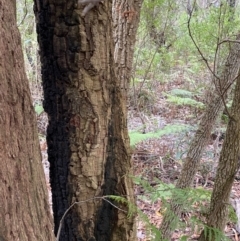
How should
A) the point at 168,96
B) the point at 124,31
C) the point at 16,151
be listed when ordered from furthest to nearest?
the point at 168,96 → the point at 124,31 → the point at 16,151

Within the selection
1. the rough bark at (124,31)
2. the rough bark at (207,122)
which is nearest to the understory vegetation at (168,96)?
the rough bark at (207,122)

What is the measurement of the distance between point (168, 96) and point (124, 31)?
295 centimetres

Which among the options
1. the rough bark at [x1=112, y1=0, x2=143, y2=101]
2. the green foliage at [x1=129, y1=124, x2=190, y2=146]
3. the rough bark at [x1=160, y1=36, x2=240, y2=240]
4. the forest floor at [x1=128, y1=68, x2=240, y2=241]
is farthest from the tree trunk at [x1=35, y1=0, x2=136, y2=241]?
the green foliage at [x1=129, y1=124, x2=190, y2=146]

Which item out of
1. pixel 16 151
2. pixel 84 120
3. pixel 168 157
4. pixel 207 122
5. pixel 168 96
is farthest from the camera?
pixel 168 96

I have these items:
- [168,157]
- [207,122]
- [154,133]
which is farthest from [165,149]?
[207,122]

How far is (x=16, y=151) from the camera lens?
1.00m

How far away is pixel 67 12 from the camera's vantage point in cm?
143

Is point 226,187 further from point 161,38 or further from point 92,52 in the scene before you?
point 161,38

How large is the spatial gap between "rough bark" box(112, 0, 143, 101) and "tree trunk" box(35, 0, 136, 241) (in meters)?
0.87

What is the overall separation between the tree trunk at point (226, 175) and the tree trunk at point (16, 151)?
0.90 meters

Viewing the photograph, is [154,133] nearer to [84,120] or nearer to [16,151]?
[84,120]

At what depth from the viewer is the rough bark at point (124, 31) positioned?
7.97 feet

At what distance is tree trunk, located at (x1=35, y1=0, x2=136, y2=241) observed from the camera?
146 centimetres

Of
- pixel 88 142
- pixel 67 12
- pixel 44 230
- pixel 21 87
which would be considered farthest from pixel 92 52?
pixel 44 230
